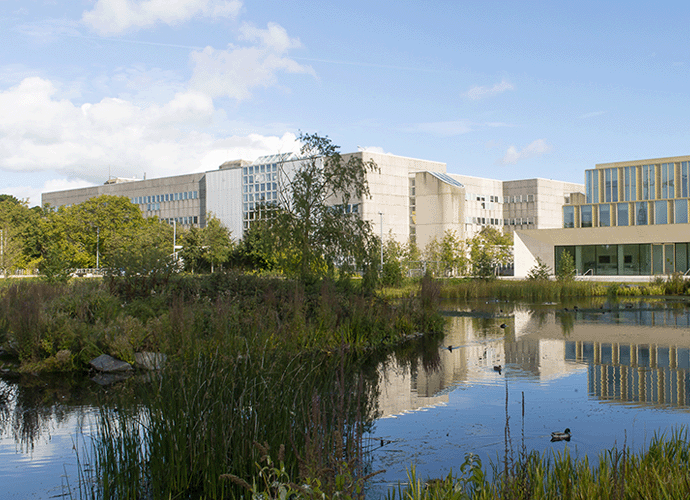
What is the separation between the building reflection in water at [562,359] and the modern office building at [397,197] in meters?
58.1

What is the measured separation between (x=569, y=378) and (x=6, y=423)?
8.06 m

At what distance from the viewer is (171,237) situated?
70.2 metres

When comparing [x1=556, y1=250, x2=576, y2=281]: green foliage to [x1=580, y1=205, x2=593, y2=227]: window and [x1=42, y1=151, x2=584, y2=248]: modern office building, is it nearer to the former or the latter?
[x1=580, y1=205, x2=593, y2=227]: window

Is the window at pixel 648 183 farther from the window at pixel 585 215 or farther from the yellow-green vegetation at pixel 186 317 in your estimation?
the yellow-green vegetation at pixel 186 317

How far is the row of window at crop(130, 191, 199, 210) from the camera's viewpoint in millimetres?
104250

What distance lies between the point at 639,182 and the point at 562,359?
53682mm

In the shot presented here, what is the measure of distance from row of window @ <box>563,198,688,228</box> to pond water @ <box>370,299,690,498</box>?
43.5 metres

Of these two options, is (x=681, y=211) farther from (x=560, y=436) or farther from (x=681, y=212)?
(x=560, y=436)

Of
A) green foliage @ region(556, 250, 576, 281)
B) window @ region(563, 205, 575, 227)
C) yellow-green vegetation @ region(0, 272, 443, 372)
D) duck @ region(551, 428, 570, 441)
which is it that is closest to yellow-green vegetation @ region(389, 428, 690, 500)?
duck @ region(551, 428, 570, 441)

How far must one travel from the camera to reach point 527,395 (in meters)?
8.99

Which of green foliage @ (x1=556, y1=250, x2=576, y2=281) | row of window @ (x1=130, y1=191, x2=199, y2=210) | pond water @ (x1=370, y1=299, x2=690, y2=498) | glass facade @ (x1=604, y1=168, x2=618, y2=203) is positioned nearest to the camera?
pond water @ (x1=370, y1=299, x2=690, y2=498)

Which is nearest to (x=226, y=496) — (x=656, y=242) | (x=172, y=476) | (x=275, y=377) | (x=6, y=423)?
(x=172, y=476)

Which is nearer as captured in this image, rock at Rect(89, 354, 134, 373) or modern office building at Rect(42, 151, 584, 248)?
rock at Rect(89, 354, 134, 373)

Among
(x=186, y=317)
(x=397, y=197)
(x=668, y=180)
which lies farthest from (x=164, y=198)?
(x=186, y=317)
